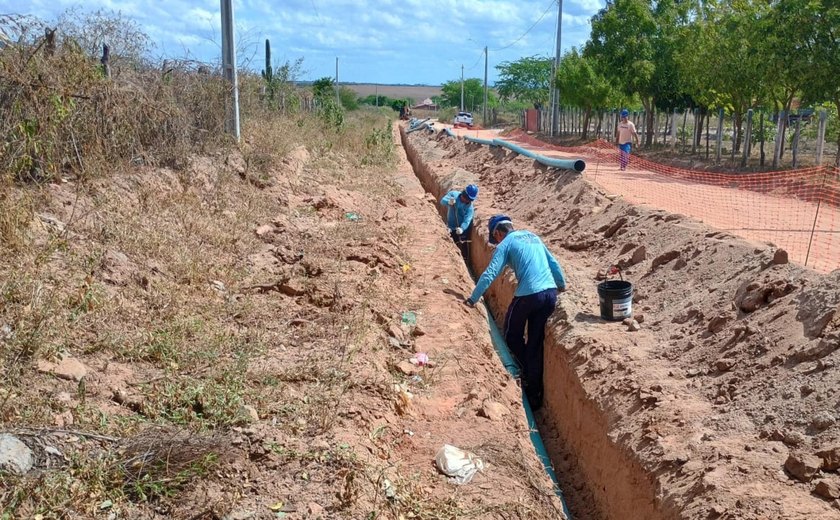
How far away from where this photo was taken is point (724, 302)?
6.38 metres

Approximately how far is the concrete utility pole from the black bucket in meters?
8.02

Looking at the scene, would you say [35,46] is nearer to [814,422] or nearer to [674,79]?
[814,422]

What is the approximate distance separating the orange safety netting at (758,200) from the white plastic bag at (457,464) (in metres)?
4.21

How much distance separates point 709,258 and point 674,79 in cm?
2027

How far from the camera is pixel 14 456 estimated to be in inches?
129

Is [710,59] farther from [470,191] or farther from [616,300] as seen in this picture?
[616,300]

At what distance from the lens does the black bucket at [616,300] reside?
7.02 meters

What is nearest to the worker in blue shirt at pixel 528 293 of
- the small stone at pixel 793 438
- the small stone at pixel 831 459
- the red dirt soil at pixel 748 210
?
the red dirt soil at pixel 748 210

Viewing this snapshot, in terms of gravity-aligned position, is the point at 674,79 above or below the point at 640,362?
above

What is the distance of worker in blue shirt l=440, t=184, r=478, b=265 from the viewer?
1119cm

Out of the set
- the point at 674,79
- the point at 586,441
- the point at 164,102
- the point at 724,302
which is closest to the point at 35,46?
the point at 164,102

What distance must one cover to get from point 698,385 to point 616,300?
165cm

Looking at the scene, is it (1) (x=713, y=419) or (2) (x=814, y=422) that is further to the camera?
(1) (x=713, y=419)

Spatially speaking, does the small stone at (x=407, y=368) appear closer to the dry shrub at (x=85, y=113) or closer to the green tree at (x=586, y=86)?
the dry shrub at (x=85, y=113)
